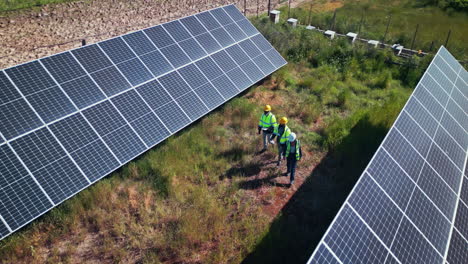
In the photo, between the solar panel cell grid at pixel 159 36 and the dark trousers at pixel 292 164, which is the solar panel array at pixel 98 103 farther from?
the dark trousers at pixel 292 164

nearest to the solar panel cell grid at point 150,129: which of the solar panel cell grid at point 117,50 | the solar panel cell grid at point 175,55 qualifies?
the solar panel cell grid at point 117,50

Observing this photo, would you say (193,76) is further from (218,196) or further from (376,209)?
(376,209)

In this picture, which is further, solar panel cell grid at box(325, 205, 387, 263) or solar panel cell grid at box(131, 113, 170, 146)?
solar panel cell grid at box(131, 113, 170, 146)

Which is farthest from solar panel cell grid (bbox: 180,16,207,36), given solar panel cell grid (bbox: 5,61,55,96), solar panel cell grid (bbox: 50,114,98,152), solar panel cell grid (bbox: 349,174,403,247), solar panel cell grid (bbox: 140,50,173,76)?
solar panel cell grid (bbox: 349,174,403,247)

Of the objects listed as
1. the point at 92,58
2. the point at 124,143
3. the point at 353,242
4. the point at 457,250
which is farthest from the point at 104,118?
the point at 457,250

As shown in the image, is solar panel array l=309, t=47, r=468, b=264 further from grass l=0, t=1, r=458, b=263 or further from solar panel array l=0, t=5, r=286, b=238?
solar panel array l=0, t=5, r=286, b=238

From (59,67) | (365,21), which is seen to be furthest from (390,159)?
(365,21)
